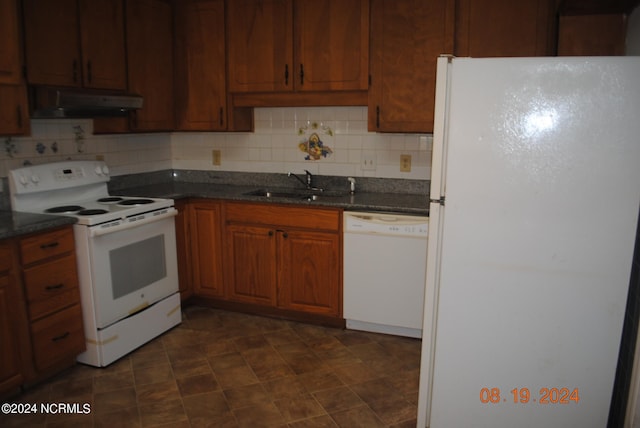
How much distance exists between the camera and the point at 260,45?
137 inches

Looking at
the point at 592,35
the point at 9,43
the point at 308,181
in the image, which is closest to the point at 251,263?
the point at 308,181

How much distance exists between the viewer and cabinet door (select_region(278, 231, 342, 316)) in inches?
129

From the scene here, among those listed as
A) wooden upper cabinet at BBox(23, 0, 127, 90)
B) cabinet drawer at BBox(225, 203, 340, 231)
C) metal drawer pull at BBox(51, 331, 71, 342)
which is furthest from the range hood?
metal drawer pull at BBox(51, 331, 71, 342)

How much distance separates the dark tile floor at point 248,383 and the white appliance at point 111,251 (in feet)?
0.52

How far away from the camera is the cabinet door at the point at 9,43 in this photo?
2.49 meters

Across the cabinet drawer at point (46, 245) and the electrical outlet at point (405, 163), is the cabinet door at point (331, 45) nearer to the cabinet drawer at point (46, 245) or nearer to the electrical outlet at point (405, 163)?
the electrical outlet at point (405, 163)

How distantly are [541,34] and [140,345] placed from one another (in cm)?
307

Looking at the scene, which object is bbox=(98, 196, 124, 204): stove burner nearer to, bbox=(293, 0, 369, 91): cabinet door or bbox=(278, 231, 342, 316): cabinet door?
bbox=(278, 231, 342, 316): cabinet door

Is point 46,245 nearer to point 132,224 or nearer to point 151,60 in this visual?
point 132,224

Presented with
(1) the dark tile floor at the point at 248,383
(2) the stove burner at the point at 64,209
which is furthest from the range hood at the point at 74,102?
(1) the dark tile floor at the point at 248,383

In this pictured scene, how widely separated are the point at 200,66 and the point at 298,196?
4.07 feet

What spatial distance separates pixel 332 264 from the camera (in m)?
3.28

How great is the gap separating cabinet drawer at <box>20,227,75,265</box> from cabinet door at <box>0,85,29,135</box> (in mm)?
595

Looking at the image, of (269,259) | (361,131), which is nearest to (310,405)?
(269,259)
